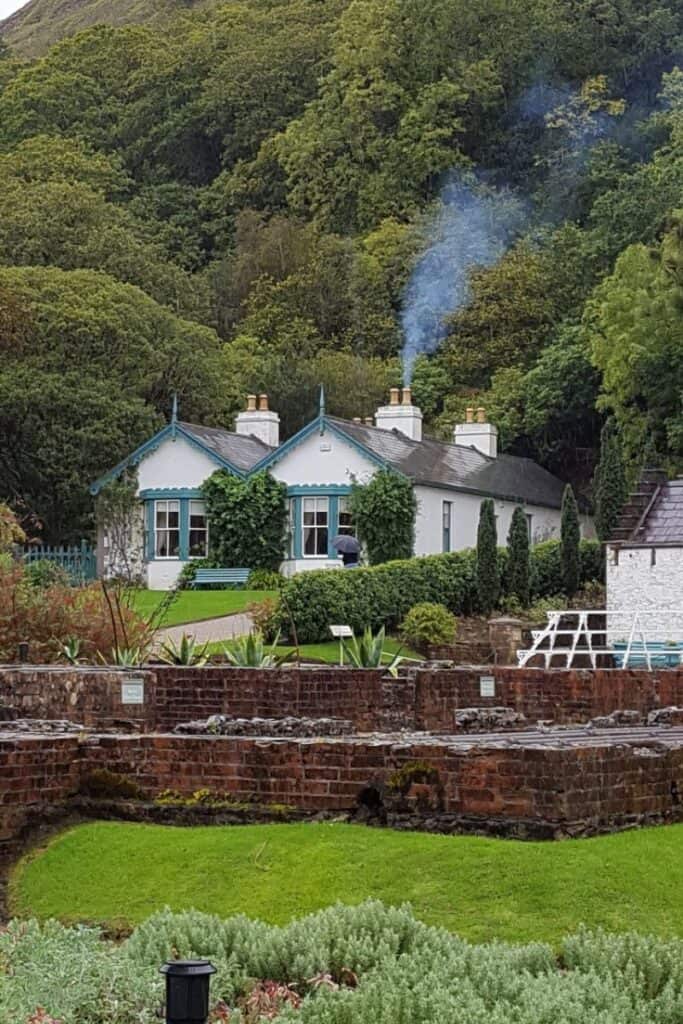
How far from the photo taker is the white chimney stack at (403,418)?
6178cm

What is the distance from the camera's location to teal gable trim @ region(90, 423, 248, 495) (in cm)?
5831

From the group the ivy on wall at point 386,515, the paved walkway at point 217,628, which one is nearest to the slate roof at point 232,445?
the ivy on wall at point 386,515

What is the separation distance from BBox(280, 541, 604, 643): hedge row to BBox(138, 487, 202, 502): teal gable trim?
10.0 metres

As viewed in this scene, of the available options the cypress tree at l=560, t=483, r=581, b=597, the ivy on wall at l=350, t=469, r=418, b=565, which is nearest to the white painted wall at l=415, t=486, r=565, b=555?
the ivy on wall at l=350, t=469, r=418, b=565

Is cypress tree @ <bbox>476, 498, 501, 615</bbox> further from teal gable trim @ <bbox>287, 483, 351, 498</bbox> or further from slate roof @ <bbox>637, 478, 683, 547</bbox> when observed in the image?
teal gable trim @ <bbox>287, 483, 351, 498</bbox>

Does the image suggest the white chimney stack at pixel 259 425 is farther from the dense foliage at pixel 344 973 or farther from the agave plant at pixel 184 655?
the dense foliage at pixel 344 973

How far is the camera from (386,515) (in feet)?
184

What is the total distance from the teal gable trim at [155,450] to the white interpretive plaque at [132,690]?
3607 cm

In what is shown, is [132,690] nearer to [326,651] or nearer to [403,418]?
[326,651]

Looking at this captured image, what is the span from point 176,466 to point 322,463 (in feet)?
14.6

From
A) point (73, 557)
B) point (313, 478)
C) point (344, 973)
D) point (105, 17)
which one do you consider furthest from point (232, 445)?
point (105, 17)

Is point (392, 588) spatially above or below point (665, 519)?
below

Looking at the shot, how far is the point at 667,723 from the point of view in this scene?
1817cm

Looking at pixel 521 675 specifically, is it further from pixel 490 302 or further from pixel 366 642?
pixel 490 302
